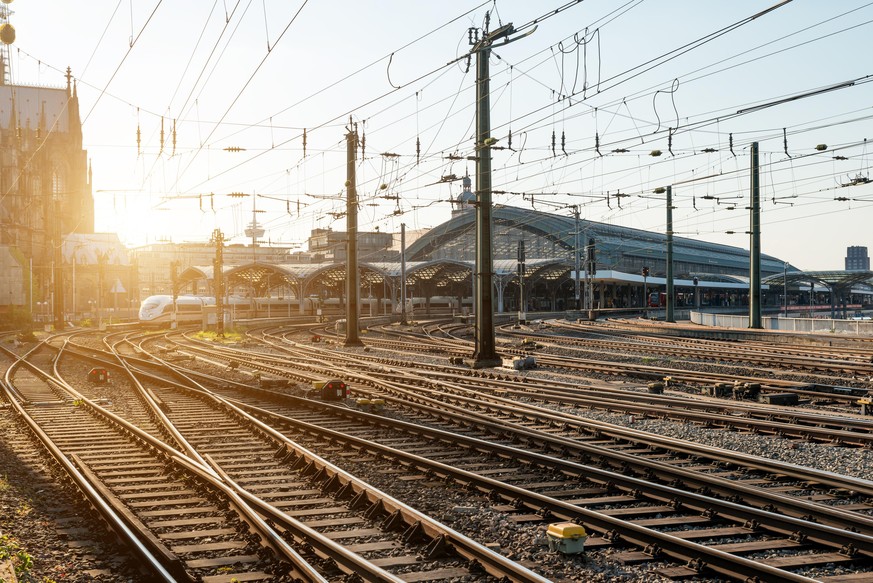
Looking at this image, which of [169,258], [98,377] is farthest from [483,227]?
[169,258]

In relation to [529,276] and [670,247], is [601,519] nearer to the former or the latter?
[670,247]

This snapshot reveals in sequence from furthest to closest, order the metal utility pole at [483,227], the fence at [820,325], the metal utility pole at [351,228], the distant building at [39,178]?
the distant building at [39,178], the fence at [820,325], the metal utility pole at [351,228], the metal utility pole at [483,227]

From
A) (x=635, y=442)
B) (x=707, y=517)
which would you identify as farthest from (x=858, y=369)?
(x=707, y=517)

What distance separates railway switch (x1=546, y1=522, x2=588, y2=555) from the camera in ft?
26.0

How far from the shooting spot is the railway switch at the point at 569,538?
7922mm

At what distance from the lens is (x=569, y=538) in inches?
311

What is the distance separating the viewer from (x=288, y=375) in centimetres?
2603

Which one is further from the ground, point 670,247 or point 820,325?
point 670,247

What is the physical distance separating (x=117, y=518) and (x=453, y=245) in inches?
4564

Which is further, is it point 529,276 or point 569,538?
point 529,276

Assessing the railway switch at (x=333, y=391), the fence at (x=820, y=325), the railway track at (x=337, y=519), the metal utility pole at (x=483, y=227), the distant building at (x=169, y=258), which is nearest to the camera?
the railway track at (x=337, y=519)

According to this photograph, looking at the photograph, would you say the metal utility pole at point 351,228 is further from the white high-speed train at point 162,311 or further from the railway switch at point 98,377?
the white high-speed train at point 162,311

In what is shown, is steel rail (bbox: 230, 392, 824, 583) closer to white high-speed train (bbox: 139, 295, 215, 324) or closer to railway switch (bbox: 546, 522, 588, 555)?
railway switch (bbox: 546, 522, 588, 555)

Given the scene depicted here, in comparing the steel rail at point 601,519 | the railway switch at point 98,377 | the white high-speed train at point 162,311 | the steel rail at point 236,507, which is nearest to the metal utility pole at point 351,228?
the railway switch at point 98,377
